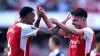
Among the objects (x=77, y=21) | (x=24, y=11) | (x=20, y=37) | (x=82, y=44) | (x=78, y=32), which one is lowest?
(x=82, y=44)

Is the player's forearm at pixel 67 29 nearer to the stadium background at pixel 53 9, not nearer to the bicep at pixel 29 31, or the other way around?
the bicep at pixel 29 31

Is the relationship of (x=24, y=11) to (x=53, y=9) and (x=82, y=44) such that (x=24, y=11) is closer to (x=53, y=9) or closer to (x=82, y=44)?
(x=82, y=44)

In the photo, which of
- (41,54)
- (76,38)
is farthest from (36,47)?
(76,38)

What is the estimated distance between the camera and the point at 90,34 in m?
11.2

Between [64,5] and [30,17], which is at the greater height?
[30,17]

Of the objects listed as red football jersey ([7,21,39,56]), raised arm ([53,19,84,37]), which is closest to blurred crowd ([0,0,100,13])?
red football jersey ([7,21,39,56])

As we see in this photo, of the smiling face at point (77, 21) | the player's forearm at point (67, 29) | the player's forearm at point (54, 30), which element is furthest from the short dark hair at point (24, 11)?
the smiling face at point (77, 21)

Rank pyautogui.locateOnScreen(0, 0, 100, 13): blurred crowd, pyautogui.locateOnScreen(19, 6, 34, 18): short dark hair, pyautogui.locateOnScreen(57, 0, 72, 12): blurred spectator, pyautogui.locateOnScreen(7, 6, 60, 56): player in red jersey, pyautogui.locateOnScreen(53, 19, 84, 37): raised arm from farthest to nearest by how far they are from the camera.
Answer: pyautogui.locateOnScreen(57, 0, 72, 12): blurred spectator, pyautogui.locateOnScreen(0, 0, 100, 13): blurred crowd, pyautogui.locateOnScreen(19, 6, 34, 18): short dark hair, pyautogui.locateOnScreen(7, 6, 60, 56): player in red jersey, pyautogui.locateOnScreen(53, 19, 84, 37): raised arm

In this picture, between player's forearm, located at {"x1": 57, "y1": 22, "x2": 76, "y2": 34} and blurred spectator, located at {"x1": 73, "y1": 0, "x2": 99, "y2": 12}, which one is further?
blurred spectator, located at {"x1": 73, "y1": 0, "x2": 99, "y2": 12}

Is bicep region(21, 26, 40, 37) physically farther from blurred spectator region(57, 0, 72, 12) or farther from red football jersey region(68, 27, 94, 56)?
blurred spectator region(57, 0, 72, 12)

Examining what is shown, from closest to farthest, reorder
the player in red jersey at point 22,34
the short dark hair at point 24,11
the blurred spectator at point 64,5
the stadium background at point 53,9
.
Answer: the player in red jersey at point 22,34 → the short dark hair at point 24,11 → the stadium background at point 53,9 → the blurred spectator at point 64,5

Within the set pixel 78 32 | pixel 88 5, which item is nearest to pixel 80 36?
pixel 78 32

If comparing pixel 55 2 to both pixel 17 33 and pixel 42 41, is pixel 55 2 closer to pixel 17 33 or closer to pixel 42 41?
pixel 42 41

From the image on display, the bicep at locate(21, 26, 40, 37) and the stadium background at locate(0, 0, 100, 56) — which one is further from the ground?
the bicep at locate(21, 26, 40, 37)
